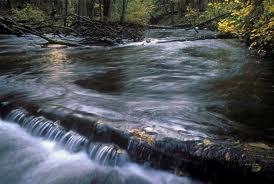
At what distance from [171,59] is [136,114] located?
6.57 metres

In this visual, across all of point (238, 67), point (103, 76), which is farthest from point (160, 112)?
point (238, 67)

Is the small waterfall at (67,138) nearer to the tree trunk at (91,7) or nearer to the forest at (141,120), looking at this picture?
the forest at (141,120)

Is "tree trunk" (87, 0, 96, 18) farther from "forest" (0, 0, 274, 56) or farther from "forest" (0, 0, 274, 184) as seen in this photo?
"forest" (0, 0, 274, 184)

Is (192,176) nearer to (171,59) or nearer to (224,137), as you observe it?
(224,137)

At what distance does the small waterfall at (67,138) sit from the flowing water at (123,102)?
14 millimetres

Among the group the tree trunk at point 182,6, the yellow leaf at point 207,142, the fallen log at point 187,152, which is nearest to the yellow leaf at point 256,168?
the fallen log at point 187,152

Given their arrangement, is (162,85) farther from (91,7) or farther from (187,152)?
(91,7)

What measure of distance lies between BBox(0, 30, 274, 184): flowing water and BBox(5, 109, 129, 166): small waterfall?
0.05 ft

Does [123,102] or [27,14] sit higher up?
[123,102]

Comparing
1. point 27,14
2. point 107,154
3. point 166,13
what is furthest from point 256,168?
point 166,13

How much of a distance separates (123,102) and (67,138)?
1593 mm

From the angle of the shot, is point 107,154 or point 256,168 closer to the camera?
point 256,168

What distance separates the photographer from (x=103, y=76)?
9.91 m

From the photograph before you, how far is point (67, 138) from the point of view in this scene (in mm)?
5828
